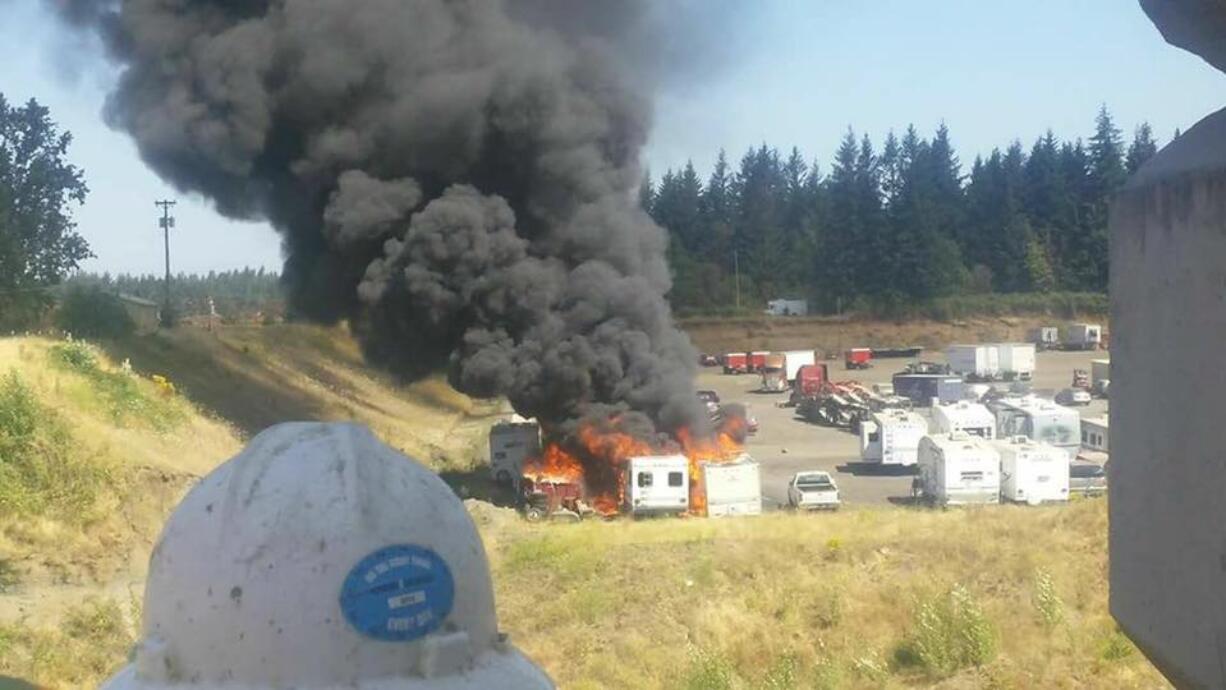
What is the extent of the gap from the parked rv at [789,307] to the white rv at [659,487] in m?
49.0

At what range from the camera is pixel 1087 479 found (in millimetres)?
26406

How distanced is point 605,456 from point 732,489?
618 cm

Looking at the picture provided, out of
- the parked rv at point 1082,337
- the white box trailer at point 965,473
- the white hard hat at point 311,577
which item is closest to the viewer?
the white hard hat at point 311,577

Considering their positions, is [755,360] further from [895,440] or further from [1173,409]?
[1173,409]

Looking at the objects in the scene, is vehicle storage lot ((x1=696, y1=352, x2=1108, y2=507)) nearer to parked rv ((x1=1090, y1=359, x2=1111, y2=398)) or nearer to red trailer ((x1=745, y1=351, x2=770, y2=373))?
red trailer ((x1=745, y1=351, x2=770, y2=373))

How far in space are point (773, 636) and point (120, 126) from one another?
27837 mm

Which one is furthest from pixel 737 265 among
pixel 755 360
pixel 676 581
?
pixel 676 581

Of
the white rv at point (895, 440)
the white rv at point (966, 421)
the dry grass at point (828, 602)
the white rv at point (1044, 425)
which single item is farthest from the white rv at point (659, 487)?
the white rv at point (1044, 425)

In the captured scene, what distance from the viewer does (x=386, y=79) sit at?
35.7m

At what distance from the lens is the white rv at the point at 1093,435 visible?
31.7m

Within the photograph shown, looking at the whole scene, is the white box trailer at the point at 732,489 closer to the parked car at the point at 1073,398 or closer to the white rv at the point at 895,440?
the white rv at the point at 895,440

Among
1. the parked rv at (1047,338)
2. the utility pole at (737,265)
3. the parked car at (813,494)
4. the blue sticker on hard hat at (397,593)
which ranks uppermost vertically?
the utility pole at (737,265)

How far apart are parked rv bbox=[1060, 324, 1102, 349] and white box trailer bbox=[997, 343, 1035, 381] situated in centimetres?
1141

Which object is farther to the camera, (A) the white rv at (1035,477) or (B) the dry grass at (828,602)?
(A) the white rv at (1035,477)
